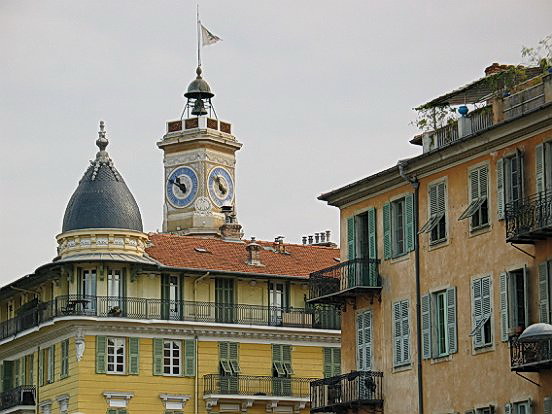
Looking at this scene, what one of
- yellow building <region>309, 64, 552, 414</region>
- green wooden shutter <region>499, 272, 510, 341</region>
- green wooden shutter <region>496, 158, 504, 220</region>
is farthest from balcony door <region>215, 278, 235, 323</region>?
green wooden shutter <region>499, 272, 510, 341</region>

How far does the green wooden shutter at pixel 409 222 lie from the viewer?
57125mm

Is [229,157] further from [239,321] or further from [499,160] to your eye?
[499,160]

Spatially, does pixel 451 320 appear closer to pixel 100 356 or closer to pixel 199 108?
pixel 100 356

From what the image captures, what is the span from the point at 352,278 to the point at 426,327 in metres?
4.67

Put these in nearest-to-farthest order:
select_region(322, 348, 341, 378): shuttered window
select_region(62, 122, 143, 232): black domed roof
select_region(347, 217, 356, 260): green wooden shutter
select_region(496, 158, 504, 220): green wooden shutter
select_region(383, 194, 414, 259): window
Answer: select_region(496, 158, 504, 220): green wooden shutter, select_region(383, 194, 414, 259): window, select_region(347, 217, 356, 260): green wooden shutter, select_region(62, 122, 143, 232): black domed roof, select_region(322, 348, 341, 378): shuttered window

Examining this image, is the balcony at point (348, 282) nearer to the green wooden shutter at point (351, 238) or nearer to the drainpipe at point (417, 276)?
the green wooden shutter at point (351, 238)

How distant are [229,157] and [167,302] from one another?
4307 cm

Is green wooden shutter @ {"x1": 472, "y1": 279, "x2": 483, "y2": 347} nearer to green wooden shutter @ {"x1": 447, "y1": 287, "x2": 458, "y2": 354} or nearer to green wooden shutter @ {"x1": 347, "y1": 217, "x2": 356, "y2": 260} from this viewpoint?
green wooden shutter @ {"x1": 447, "y1": 287, "x2": 458, "y2": 354}

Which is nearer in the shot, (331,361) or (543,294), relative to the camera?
(543,294)

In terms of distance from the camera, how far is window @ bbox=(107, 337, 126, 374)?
85.1 metres

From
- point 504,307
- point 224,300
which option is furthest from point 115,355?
point 504,307

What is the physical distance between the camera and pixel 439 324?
5500cm

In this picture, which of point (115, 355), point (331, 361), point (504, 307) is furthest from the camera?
point (331, 361)

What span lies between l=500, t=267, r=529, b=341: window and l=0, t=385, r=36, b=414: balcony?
140 feet
